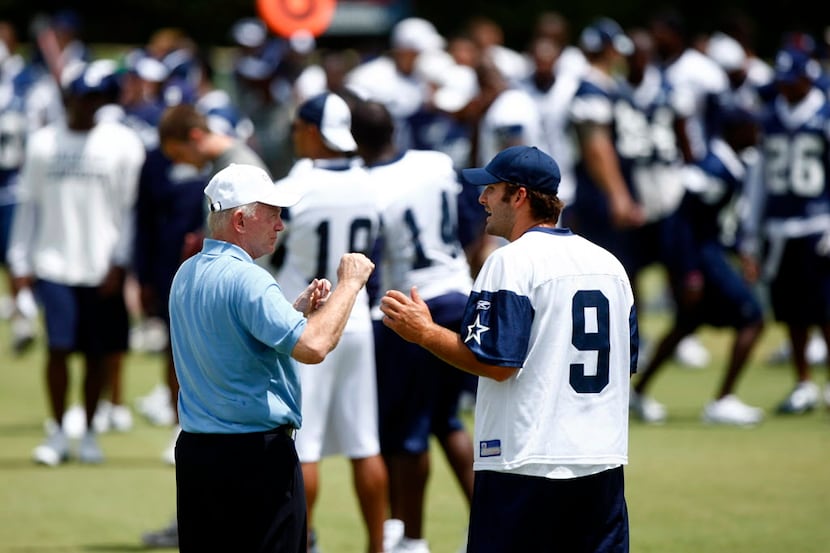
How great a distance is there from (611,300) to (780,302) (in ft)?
23.8

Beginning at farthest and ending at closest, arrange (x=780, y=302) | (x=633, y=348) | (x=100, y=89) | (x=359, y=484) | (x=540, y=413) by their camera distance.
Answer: (x=780, y=302) → (x=100, y=89) → (x=359, y=484) → (x=633, y=348) → (x=540, y=413)

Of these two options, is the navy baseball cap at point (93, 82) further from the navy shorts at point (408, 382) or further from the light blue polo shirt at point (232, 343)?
the light blue polo shirt at point (232, 343)

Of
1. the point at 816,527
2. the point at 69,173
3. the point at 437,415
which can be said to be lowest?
the point at 816,527

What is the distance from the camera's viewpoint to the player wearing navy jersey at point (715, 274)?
40.3 ft

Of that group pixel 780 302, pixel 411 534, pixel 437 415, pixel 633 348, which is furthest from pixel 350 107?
pixel 780 302

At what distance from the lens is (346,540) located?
878cm

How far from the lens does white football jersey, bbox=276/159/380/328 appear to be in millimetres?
7820

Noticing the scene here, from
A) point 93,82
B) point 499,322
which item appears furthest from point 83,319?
point 499,322

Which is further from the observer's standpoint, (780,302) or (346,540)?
(780,302)

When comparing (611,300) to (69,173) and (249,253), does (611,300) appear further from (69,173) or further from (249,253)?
(69,173)

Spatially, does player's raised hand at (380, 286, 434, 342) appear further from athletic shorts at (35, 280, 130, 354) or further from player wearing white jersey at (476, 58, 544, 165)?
athletic shorts at (35, 280, 130, 354)

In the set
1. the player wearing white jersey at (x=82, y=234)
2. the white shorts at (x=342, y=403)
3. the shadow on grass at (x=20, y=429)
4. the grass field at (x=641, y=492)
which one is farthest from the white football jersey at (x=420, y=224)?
the shadow on grass at (x=20, y=429)

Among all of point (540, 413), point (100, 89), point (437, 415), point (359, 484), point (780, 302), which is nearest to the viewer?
point (540, 413)

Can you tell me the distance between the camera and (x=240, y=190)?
5754 millimetres
